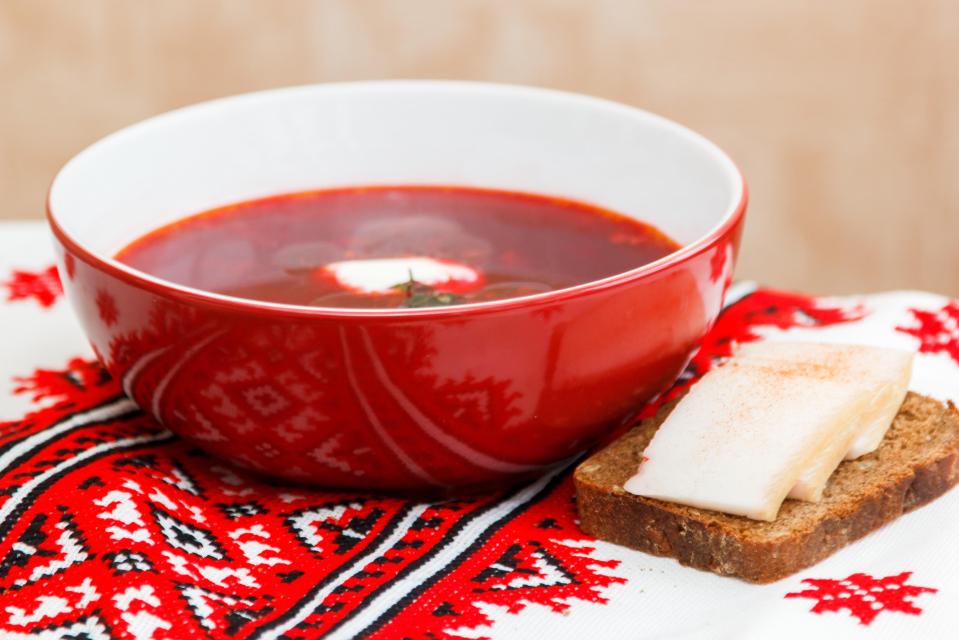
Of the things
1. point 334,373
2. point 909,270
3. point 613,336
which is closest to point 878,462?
point 613,336

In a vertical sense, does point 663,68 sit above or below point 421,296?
below

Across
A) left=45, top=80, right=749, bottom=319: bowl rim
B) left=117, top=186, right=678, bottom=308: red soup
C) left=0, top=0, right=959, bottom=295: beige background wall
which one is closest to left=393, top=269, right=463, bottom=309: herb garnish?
left=117, top=186, right=678, bottom=308: red soup

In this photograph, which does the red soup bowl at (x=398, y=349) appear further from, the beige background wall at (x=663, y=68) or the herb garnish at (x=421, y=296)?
the beige background wall at (x=663, y=68)

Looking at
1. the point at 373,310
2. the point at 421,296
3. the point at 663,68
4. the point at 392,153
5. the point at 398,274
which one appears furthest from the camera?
the point at 663,68

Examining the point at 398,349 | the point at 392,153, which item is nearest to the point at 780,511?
the point at 398,349

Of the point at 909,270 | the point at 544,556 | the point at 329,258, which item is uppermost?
the point at 329,258

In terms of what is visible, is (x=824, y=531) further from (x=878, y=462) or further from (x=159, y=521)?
(x=159, y=521)

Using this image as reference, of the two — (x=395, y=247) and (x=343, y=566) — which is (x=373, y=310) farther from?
(x=395, y=247)
